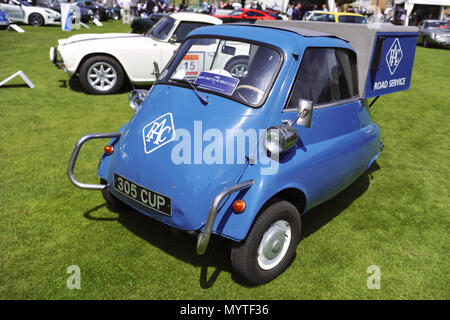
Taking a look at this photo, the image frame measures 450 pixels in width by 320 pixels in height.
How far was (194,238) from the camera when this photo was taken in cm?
321

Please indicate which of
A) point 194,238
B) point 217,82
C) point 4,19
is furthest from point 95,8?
point 194,238

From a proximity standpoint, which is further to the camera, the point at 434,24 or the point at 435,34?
the point at 434,24

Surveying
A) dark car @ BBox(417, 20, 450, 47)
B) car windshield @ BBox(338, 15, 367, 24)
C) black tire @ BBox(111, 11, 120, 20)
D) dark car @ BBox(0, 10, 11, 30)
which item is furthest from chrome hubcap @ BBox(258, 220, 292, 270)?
black tire @ BBox(111, 11, 120, 20)

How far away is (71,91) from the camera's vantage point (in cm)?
859

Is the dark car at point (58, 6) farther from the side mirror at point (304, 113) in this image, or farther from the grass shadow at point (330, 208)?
the side mirror at point (304, 113)

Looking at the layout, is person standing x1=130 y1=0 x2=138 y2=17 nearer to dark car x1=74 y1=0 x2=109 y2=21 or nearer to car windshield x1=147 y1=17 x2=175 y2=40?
dark car x1=74 y1=0 x2=109 y2=21

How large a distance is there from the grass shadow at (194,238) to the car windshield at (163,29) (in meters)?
5.28

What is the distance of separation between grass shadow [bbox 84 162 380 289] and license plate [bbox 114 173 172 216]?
21cm

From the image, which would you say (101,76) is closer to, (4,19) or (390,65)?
(390,65)

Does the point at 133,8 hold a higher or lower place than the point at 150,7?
lower

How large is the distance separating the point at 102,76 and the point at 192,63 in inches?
206

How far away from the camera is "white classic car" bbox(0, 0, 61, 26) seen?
19.2m

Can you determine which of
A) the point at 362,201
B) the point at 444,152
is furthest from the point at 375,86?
the point at 444,152

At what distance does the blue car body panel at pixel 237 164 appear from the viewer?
2.84m
